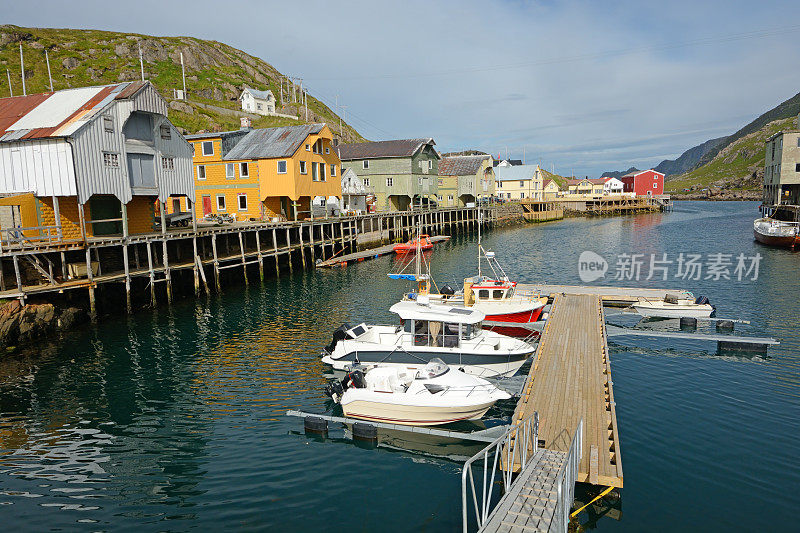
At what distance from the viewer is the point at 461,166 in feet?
320

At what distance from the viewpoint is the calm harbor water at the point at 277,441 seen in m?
12.9

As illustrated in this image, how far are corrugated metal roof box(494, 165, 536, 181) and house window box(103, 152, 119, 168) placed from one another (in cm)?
11260

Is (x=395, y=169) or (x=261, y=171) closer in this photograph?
(x=261, y=171)

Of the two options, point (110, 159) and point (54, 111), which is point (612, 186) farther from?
point (54, 111)

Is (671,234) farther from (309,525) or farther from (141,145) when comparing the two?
(309,525)

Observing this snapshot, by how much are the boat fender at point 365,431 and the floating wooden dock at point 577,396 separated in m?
4.96

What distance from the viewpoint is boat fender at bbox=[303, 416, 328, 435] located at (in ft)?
56.2

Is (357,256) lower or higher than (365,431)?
higher

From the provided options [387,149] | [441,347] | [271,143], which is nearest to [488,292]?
[441,347]

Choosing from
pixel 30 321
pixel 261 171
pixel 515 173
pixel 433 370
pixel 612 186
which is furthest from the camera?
pixel 612 186

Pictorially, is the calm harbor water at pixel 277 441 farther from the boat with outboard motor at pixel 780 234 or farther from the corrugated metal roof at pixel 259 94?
the corrugated metal roof at pixel 259 94

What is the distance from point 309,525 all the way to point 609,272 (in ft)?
146

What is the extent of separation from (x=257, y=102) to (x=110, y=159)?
321 ft

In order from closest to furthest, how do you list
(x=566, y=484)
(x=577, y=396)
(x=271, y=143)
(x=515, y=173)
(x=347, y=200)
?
(x=566, y=484) < (x=577, y=396) < (x=271, y=143) < (x=347, y=200) < (x=515, y=173)
